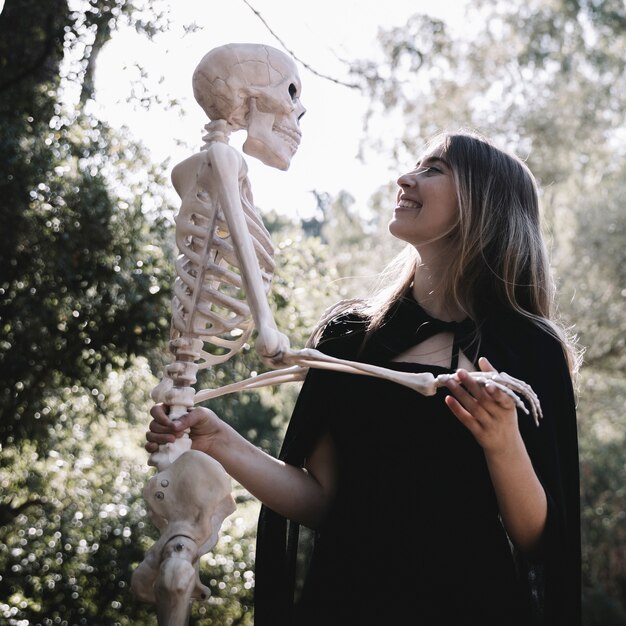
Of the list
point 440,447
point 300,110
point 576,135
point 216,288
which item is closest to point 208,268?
point 216,288

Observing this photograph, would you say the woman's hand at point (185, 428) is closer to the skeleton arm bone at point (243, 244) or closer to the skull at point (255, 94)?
the skeleton arm bone at point (243, 244)

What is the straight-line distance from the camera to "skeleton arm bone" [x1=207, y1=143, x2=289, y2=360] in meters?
1.88

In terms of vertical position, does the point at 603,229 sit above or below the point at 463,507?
above

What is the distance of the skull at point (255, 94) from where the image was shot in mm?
2248

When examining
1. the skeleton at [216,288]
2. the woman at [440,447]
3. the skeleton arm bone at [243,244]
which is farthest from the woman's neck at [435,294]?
the skeleton arm bone at [243,244]

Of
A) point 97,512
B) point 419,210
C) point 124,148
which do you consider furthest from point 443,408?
point 97,512

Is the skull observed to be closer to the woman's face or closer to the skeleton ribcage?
the skeleton ribcage

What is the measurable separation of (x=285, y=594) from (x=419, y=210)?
100 centimetres

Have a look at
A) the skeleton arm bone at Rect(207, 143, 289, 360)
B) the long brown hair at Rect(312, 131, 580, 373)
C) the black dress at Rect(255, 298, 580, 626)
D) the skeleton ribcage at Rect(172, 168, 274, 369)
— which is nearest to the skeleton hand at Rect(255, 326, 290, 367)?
the skeleton arm bone at Rect(207, 143, 289, 360)

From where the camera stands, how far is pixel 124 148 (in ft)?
15.3

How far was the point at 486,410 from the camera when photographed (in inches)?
71.7

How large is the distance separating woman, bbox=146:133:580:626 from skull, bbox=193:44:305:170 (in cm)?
32

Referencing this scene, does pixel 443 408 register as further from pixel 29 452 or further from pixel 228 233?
pixel 29 452

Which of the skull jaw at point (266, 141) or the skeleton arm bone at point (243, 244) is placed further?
the skull jaw at point (266, 141)
